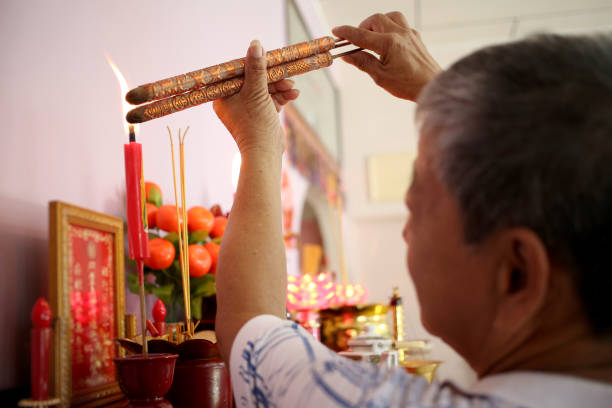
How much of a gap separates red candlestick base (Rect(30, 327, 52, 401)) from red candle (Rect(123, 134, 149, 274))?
18cm

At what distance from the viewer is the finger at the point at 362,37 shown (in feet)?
3.03

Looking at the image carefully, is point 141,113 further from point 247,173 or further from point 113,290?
point 113,290

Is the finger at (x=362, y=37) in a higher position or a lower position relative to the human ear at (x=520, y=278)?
higher

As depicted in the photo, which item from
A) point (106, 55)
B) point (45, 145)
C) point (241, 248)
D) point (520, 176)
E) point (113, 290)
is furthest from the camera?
point (106, 55)

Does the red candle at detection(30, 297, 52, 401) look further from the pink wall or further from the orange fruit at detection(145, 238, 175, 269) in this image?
the orange fruit at detection(145, 238, 175, 269)

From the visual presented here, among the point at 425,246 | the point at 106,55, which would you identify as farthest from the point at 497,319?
the point at 106,55

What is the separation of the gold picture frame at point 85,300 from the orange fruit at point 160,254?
0.06 metres

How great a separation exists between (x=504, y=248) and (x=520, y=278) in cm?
3

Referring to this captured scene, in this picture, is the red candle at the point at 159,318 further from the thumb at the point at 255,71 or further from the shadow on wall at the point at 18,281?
the thumb at the point at 255,71

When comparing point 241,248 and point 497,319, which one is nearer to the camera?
point 497,319

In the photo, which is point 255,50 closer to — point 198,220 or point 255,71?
point 255,71

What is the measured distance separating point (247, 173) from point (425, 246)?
26 centimetres

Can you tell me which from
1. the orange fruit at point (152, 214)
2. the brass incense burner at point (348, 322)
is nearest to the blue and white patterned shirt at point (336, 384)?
the orange fruit at point (152, 214)

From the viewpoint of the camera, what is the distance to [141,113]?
685 mm
